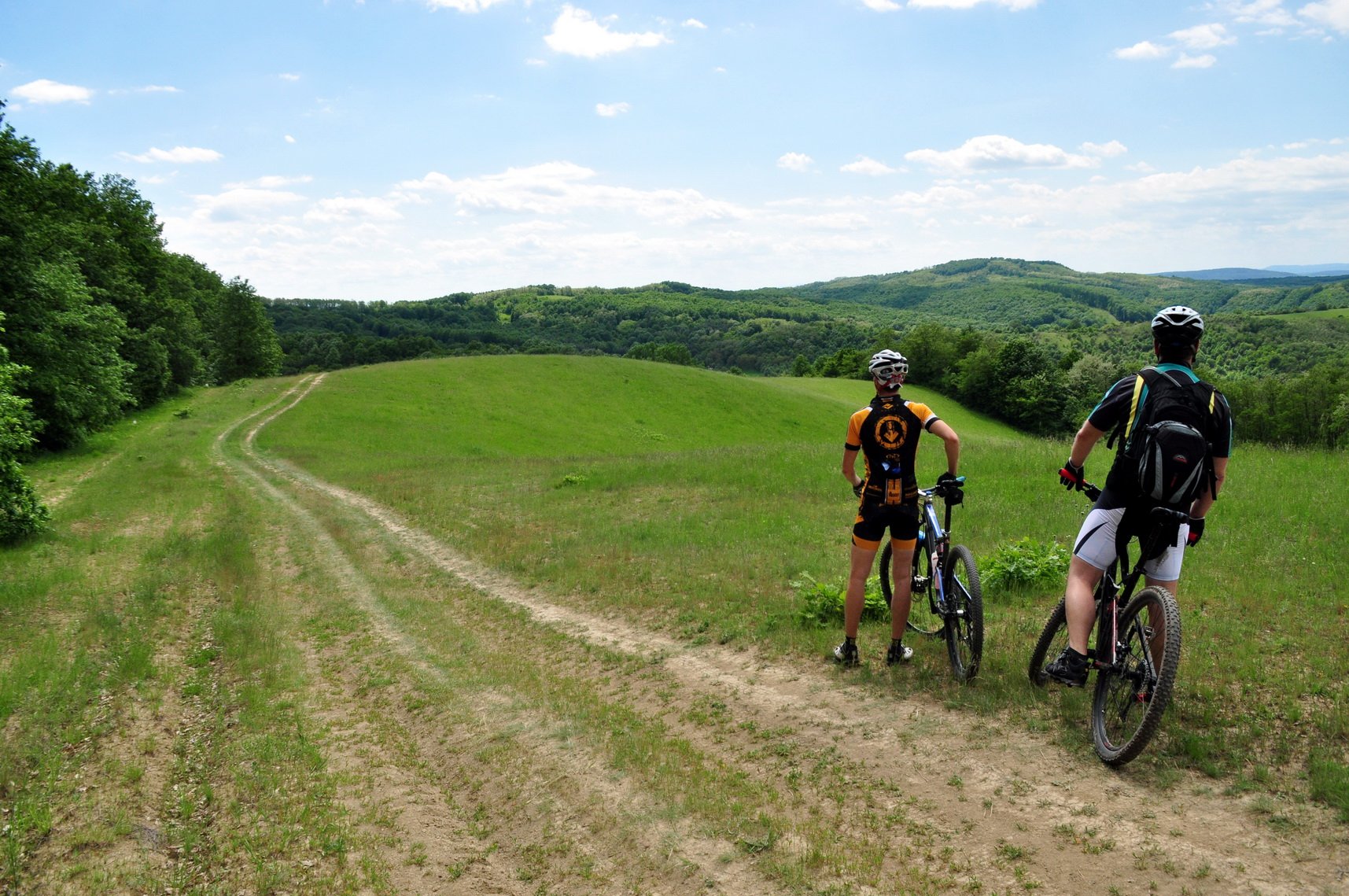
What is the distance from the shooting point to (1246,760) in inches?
197

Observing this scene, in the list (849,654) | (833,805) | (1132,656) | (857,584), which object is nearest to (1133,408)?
(1132,656)

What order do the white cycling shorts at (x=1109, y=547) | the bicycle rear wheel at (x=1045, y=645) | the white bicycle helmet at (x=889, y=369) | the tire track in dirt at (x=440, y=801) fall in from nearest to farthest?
the tire track in dirt at (x=440, y=801) → the white cycling shorts at (x=1109, y=547) → the bicycle rear wheel at (x=1045, y=645) → the white bicycle helmet at (x=889, y=369)

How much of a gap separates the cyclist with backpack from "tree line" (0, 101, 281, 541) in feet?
69.0

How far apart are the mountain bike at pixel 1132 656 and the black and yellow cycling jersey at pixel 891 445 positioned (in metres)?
1.56

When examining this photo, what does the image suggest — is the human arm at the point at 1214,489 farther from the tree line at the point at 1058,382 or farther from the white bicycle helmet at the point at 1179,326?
the tree line at the point at 1058,382

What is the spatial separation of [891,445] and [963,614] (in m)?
1.63

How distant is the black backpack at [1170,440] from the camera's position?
4.80 metres

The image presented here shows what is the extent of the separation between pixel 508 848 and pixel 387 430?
4345 cm

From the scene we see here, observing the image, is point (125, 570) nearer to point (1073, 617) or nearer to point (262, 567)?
point (262, 567)

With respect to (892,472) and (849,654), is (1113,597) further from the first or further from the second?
(849,654)

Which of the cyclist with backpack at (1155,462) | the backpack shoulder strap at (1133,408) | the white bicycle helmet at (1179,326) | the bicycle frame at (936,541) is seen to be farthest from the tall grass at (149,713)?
the white bicycle helmet at (1179,326)

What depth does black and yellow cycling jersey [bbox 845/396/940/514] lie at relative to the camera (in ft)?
22.5

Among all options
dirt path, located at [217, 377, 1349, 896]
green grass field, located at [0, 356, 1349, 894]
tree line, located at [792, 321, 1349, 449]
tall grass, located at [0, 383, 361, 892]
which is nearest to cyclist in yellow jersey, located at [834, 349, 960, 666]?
green grass field, located at [0, 356, 1349, 894]

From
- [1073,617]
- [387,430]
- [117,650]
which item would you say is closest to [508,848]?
[1073,617]
